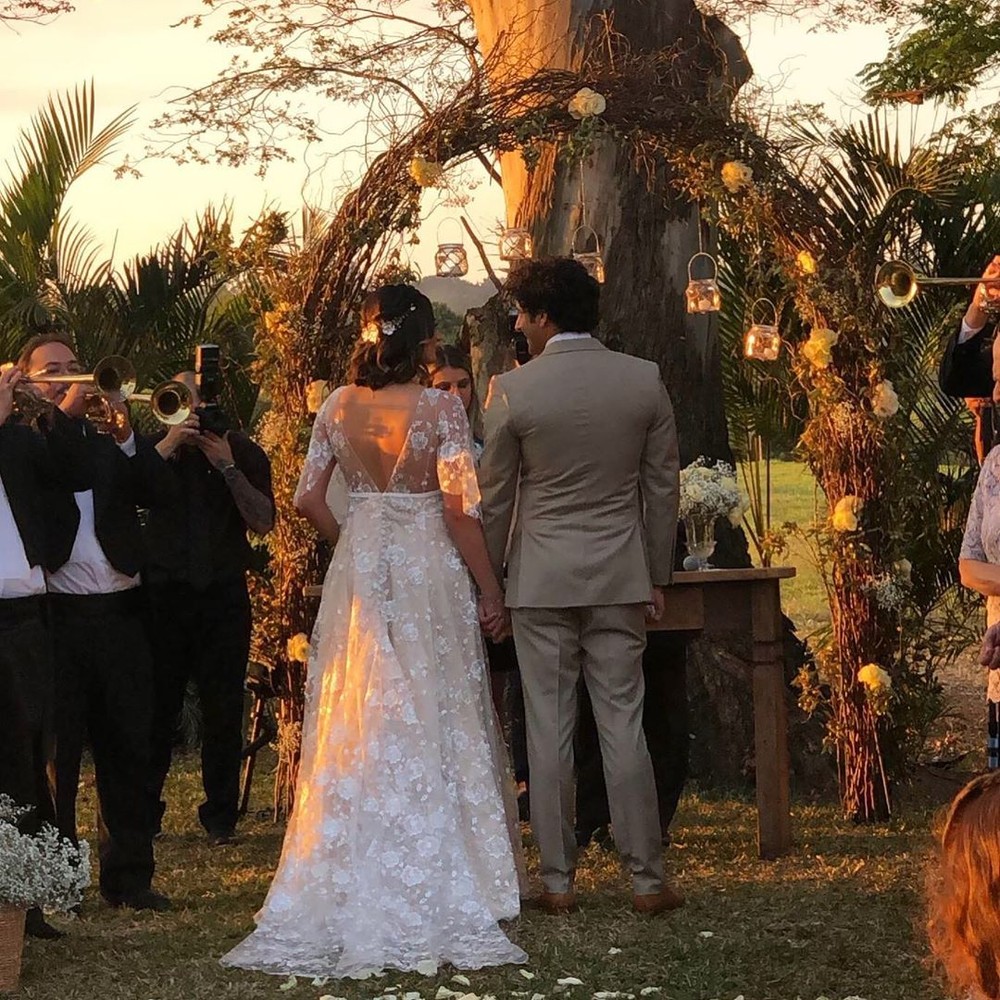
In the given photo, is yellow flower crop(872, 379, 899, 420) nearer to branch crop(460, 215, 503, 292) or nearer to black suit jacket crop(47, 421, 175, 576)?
branch crop(460, 215, 503, 292)

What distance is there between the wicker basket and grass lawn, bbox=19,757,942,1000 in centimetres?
8

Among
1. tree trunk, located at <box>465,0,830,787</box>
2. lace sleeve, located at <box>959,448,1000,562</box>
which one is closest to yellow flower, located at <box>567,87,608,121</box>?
tree trunk, located at <box>465,0,830,787</box>

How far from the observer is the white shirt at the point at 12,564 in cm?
531

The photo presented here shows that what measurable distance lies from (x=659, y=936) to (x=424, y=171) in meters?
3.27

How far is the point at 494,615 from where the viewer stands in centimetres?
574

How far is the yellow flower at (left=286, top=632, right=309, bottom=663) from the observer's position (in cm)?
735

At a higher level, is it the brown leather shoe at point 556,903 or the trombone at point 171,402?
the trombone at point 171,402

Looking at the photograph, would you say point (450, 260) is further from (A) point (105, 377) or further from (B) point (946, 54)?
(B) point (946, 54)

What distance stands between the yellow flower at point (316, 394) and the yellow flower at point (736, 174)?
1.88 meters

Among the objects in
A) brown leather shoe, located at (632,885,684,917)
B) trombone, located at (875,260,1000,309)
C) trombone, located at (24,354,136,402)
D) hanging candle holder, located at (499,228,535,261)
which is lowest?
brown leather shoe, located at (632,885,684,917)

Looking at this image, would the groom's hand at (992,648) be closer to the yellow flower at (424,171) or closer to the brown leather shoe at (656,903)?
the brown leather shoe at (656,903)

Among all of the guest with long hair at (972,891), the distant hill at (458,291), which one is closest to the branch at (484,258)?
the distant hill at (458,291)

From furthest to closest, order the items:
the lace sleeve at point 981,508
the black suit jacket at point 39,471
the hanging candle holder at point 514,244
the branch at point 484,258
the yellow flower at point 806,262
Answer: the branch at point 484,258
the hanging candle holder at point 514,244
the yellow flower at point 806,262
the black suit jacket at point 39,471
the lace sleeve at point 981,508

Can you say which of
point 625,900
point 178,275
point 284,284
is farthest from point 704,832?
point 178,275
